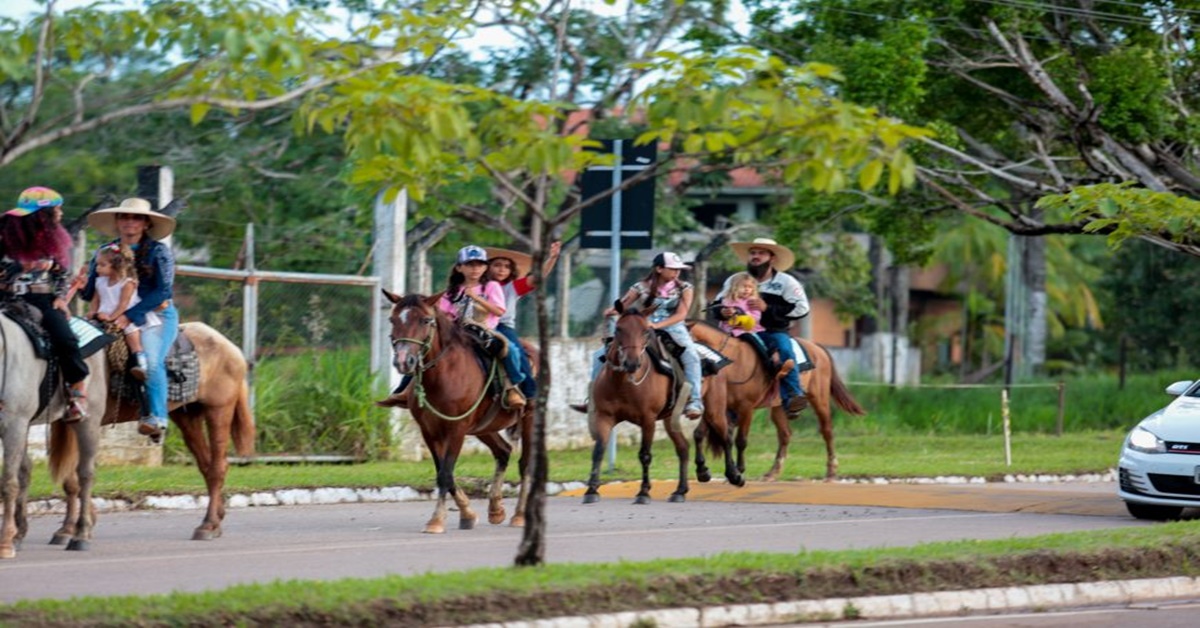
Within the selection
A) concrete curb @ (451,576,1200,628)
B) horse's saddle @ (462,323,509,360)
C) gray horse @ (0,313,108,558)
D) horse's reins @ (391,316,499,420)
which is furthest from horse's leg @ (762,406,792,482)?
gray horse @ (0,313,108,558)

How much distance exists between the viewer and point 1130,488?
16.2m

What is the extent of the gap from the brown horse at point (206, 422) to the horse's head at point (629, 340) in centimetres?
389

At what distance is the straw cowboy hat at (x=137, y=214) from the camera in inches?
543

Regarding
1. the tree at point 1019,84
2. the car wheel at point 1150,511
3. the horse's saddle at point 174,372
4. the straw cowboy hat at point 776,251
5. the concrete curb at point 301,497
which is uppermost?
the tree at point 1019,84

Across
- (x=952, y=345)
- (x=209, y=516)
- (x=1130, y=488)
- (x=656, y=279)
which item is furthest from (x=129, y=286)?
(x=952, y=345)

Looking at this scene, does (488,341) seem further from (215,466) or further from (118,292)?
(118,292)

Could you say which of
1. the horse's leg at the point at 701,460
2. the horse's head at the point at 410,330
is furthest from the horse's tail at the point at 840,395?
the horse's head at the point at 410,330

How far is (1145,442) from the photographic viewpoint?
53.2ft

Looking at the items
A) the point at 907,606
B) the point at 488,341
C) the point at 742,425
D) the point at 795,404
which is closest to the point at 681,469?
the point at 742,425

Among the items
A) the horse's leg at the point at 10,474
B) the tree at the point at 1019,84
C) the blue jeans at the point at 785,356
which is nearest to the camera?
the horse's leg at the point at 10,474

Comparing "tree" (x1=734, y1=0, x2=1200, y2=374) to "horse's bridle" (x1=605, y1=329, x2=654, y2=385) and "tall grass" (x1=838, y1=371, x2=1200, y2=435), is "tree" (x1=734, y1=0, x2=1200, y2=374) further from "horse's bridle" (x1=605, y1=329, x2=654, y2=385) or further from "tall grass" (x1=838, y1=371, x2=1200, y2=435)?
"horse's bridle" (x1=605, y1=329, x2=654, y2=385)

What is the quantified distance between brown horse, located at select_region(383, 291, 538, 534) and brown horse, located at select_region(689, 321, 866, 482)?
401 cm

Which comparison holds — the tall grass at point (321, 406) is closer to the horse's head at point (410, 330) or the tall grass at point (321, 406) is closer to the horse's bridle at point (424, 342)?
the horse's bridle at point (424, 342)

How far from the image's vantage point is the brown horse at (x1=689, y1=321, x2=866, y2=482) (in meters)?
19.7
